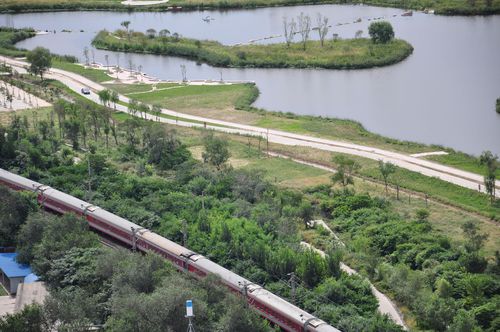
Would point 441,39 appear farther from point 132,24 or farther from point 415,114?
point 132,24

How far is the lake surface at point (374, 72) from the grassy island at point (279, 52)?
3.41ft

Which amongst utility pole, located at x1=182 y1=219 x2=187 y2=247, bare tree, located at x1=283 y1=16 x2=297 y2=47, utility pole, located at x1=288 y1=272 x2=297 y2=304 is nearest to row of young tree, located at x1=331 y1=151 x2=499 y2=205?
utility pole, located at x1=182 y1=219 x2=187 y2=247

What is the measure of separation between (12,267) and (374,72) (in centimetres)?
4686

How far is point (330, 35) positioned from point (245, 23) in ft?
44.0

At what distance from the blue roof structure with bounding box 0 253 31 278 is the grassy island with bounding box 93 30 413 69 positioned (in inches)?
1811

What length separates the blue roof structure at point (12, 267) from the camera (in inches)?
1533

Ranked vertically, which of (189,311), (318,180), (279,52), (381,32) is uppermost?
(381,32)

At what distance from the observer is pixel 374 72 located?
78.9 m

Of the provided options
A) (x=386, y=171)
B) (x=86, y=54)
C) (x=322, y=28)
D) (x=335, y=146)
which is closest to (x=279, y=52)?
(x=322, y=28)

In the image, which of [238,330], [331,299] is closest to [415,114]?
[331,299]

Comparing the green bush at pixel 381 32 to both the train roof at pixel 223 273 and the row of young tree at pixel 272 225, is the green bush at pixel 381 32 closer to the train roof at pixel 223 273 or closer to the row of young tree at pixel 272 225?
the row of young tree at pixel 272 225

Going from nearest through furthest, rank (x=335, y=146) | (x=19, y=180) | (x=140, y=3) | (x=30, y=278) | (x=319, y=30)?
(x=30, y=278)
(x=19, y=180)
(x=335, y=146)
(x=319, y=30)
(x=140, y=3)

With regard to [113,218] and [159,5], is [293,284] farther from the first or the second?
[159,5]

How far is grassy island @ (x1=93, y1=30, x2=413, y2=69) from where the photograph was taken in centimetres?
8131
